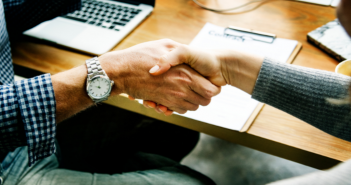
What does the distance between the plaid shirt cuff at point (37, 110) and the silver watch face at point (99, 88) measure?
3.7 inches

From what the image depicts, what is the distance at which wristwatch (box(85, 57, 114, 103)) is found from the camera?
65 centimetres

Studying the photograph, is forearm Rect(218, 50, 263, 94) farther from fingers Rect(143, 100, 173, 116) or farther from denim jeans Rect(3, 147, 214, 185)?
denim jeans Rect(3, 147, 214, 185)

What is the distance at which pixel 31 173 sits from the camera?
2.35ft

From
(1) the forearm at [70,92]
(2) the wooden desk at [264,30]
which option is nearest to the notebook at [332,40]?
(2) the wooden desk at [264,30]

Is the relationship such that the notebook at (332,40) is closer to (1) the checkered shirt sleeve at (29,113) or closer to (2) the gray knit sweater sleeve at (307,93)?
(2) the gray knit sweater sleeve at (307,93)

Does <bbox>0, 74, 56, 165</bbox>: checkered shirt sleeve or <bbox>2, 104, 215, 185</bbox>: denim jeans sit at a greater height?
<bbox>0, 74, 56, 165</bbox>: checkered shirt sleeve

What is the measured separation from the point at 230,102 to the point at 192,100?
106mm

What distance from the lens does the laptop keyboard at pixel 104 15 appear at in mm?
881

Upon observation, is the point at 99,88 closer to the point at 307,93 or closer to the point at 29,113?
the point at 29,113

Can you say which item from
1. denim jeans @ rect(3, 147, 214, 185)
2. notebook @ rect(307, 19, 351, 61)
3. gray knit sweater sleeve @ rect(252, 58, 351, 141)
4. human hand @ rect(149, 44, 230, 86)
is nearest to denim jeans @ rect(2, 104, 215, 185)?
denim jeans @ rect(3, 147, 214, 185)

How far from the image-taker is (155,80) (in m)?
0.71

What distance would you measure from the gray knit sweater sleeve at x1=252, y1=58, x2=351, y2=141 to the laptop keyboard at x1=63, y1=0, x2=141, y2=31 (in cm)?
52

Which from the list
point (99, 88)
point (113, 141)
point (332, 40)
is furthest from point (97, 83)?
point (332, 40)

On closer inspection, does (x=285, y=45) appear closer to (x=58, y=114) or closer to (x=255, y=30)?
(x=255, y=30)
